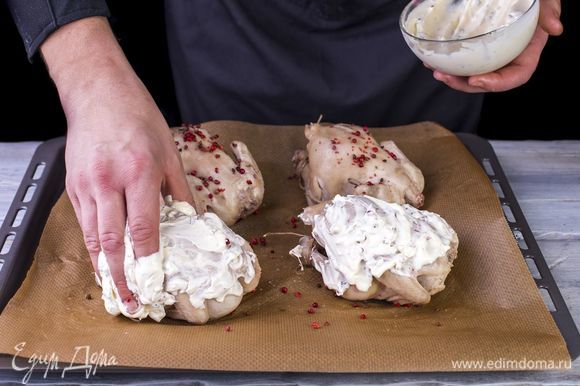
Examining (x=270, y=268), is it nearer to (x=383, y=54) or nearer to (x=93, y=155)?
(x=93, y=155)

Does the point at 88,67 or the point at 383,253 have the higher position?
the point at 88,67

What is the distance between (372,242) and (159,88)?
5.63 feet

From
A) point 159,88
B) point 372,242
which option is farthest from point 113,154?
point 159,88

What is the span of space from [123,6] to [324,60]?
0.94 m

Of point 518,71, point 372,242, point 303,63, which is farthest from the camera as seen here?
point 303,63

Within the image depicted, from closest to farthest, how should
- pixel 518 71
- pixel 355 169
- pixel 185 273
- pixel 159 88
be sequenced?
pixel 185 273, pixel 518 71, pixel 355 169, pixel 159 88

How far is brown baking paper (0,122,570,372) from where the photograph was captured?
1618 millimetres

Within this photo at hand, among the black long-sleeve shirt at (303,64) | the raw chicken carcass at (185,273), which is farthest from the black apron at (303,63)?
the raw chicken carcass at (185,273)

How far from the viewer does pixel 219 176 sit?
7.32 ft

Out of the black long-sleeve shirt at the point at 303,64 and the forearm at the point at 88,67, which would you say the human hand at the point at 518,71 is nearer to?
the black long-sleeve shirt at the point at 303,64

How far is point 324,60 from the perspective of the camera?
8.46ft

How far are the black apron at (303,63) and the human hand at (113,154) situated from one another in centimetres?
72

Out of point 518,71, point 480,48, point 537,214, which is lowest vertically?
point 537,214

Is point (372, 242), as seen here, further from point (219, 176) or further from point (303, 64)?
point (303, 64)
